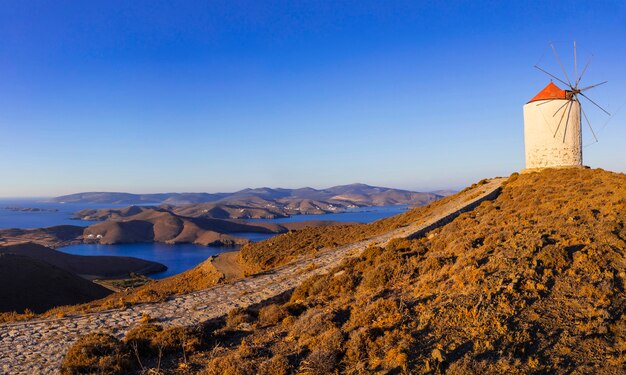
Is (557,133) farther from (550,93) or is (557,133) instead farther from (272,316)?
(272,316)

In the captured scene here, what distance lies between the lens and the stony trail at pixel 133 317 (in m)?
7.85

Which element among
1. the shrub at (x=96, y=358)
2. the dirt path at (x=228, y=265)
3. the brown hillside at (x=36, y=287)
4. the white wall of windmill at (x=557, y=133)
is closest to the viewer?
the shrub at (x=96, y=358)

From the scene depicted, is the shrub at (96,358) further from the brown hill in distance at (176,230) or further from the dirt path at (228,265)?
the brown hill in distance at (176,230)

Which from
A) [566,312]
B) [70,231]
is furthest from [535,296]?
[70,231]

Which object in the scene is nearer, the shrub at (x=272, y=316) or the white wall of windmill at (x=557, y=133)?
the shrub at (x=272, y=316)

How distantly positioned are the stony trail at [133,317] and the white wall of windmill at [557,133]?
1271 cm

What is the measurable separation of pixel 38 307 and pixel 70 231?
358ft

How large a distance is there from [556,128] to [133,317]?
24609 mm

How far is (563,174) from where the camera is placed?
850 inches

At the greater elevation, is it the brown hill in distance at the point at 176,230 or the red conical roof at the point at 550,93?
the red conical roof at the point at 550,93

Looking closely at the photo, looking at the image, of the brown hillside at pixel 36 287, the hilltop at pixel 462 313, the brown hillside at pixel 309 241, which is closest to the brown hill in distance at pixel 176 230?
the brown hillside at pixel 36 287

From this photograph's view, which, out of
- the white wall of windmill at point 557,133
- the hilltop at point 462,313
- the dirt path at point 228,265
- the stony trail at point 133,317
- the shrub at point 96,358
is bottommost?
the dirt path at point 228,265

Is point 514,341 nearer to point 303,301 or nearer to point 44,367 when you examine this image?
point 303,301

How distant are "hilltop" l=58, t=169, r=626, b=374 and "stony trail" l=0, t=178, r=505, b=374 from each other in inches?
37.1
